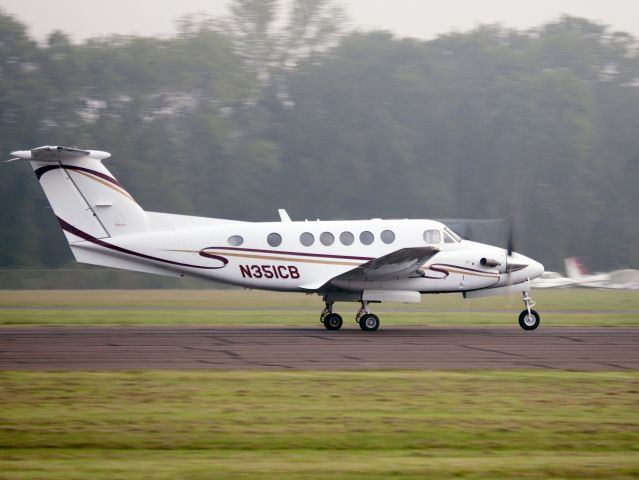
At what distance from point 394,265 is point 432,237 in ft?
5.82

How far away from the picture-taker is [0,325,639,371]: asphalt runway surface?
17156mm

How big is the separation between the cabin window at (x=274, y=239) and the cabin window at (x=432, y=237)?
12.9 ft

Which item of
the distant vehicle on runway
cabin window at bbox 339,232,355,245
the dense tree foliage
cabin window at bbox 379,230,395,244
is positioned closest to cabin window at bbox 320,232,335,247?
cabin window at bbox 339,232,355,245

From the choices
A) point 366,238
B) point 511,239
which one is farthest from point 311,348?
point 511,239

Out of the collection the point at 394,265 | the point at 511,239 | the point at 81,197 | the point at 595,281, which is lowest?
the point at 595,281

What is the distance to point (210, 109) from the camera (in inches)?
2749

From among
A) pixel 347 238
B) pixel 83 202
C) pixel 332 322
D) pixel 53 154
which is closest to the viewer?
pixel 53 154

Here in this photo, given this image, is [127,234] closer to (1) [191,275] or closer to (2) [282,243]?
(1) [191,275]

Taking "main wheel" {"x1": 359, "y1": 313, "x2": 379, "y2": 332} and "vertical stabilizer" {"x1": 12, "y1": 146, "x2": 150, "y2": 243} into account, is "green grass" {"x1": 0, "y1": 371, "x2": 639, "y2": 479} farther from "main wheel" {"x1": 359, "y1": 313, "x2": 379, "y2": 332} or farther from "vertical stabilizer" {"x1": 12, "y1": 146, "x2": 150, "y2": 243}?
"vertical stabilizer" {"x1": 12, "y1": 146, "x2": 150, "y2": 243}

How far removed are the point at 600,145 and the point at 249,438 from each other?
226ft

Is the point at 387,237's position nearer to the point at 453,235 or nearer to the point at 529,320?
the point at 453,235

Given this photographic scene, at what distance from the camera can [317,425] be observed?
38.6 ft

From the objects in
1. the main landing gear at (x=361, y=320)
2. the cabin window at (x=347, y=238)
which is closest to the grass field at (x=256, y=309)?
the main landing gear at (x=361, y=320)

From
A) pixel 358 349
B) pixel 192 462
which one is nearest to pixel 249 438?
pixel 192 462
